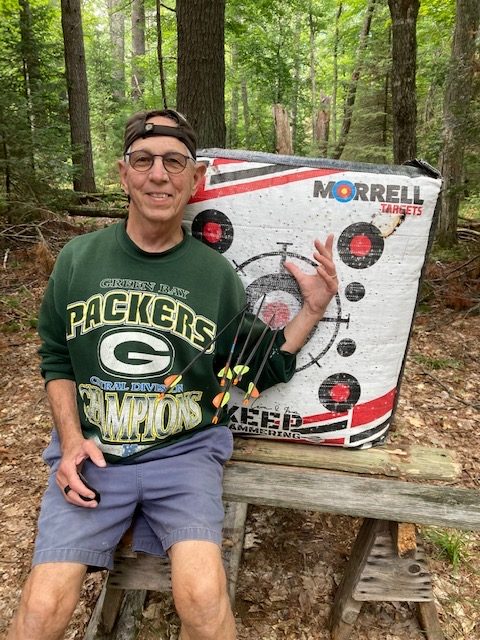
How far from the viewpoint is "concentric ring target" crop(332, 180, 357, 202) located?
1733 millimetres

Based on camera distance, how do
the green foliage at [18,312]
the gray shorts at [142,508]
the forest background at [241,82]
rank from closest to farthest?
the gray shorts at [142,508]
the forest background at [241,82]
the green foliage at [18,312]

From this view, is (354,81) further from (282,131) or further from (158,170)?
(158,170)

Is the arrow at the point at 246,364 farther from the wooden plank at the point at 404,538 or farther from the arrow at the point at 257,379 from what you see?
the wooden plank at the point at 404,538

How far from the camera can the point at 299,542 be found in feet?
8.01

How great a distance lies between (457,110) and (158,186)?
4.06m

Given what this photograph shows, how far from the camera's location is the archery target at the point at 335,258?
174 cm

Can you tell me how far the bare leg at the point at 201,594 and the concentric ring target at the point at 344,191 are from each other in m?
1.27

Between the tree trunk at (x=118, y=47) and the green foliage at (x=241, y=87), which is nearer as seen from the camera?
the green foliage at (x=241, y=87)

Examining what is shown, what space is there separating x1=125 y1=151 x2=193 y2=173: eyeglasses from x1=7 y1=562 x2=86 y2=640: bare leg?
131cm

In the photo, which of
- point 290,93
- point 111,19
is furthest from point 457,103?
point 111,19

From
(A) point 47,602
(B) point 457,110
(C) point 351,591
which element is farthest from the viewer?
(B) point 457,110

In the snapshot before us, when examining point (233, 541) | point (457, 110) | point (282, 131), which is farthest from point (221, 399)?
point (457, 110)

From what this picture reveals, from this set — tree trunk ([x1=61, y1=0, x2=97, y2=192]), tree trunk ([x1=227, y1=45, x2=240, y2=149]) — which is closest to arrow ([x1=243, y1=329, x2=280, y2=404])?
tree trunk ([x1=61, y1=0, x2=97, y2=192])

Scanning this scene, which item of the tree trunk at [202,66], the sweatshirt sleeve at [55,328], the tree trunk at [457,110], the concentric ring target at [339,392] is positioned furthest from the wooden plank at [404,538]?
the tree trunk at [202,66]
